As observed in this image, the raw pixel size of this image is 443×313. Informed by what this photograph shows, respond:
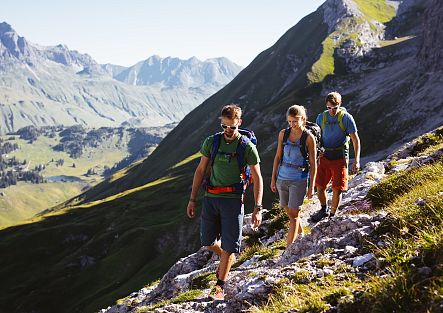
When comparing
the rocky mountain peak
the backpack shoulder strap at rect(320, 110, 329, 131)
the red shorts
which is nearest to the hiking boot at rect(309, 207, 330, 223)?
the red shorts

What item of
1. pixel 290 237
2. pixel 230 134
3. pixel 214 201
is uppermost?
pixel 230 134

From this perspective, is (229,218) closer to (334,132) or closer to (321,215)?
(334,132)

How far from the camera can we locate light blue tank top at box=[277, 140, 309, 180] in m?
12.8

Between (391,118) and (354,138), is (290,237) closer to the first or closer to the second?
(354,138)

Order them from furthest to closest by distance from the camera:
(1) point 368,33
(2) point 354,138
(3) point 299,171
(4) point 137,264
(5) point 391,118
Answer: (1) point 368,33
(5) point 391,118
(4) point 137,264
(2) point 354,138
(3) point 299,171

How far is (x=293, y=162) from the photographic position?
12836 millimetres

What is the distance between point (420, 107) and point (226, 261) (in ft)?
370

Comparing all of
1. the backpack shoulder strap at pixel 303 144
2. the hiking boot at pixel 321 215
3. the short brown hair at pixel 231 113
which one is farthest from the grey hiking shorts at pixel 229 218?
the hiking boot at pixel 321 215

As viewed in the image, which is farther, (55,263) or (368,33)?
(368,33)

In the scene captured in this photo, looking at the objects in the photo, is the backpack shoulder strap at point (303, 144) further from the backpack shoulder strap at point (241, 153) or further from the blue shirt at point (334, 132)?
the backpack shoulder strap at point (241, 153)

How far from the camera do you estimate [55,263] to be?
115000 millimetres

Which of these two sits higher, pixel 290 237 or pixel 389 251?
pixel 389 251

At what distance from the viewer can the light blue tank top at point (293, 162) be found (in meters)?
12.8

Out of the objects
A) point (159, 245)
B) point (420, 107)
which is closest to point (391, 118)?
point (420, 107)
